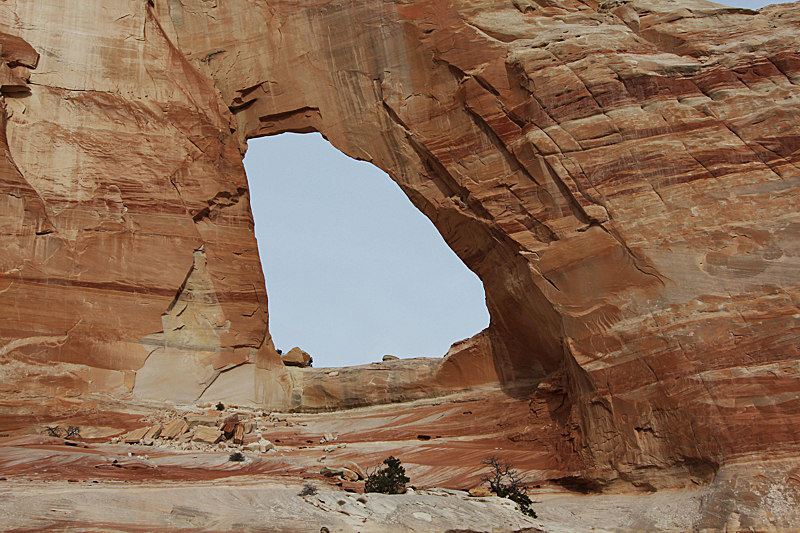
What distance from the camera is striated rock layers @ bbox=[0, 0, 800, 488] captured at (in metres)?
16.5

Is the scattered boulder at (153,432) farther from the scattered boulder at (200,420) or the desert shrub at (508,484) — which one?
the desert shrub at (508,484)

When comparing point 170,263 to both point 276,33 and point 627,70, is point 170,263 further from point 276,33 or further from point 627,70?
point 627,70

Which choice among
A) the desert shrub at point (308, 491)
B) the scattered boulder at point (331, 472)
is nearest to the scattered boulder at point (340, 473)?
the scattered boulder at point (331, 472)

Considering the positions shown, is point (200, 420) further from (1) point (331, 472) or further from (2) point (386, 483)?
(2) point (386, 483)

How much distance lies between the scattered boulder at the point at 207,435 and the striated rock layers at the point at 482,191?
111 inches

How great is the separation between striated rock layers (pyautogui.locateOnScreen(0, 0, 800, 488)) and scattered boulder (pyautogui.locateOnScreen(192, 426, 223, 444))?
9.25 feet

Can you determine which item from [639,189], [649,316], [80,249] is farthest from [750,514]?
[80,249]

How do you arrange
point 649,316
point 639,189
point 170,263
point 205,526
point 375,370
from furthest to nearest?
point 375,370 < point 170,263 < point 639,189 < point 649,316 < point 205,526

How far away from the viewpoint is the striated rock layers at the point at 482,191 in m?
16.5

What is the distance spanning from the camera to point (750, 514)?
14.0 m

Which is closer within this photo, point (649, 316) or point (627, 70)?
point (649, 316)

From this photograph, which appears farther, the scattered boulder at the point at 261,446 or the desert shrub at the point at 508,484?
the scattered boulder at the point at 261,446

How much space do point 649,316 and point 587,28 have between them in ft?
25.9

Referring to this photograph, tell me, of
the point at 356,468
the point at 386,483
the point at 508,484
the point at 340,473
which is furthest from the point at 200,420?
the point at 508,484
